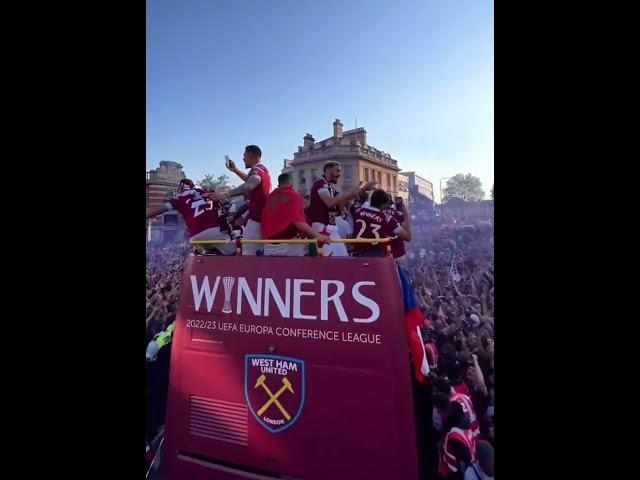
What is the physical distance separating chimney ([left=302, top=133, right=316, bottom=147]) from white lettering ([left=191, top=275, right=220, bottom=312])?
1.02 m

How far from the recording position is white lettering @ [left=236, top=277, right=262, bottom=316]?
1.96 meters

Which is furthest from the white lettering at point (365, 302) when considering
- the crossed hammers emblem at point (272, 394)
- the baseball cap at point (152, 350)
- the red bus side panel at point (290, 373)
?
the baseball cap at point (152, 350)

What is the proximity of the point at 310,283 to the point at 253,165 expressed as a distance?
3.71 feet

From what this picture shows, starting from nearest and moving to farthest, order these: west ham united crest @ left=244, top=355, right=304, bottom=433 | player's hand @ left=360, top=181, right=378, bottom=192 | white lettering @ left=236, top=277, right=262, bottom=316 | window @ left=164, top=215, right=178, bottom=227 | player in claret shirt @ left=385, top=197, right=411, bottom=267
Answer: west ham united crest @ left=244, top=355, right=304, bottom=433
white lettering @ left=236, top=277, right=262, bottom=316
player's hand @ left=360, top=181, right=378, bottom=192
player in claret shirt @ left=385, top=197, right=411, bottom=267
window @ left=164, top=215, right=178, bottom=227

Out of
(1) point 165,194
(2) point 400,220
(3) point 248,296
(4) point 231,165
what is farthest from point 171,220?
(2) point 400,220

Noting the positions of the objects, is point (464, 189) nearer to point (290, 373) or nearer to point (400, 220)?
point (400, 220)

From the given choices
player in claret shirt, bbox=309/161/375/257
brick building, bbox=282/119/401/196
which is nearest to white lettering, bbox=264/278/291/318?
player in claret shirt, bbox=309/161/375/257

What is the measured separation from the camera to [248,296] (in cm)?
198

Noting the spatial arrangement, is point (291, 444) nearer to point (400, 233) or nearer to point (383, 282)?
point (383, 282)

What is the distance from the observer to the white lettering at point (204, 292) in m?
2.07

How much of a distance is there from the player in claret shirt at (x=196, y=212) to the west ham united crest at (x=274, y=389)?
44.6 inches

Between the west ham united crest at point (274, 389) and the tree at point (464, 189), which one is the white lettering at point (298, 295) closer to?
the west ham united crest at point (274, 389)

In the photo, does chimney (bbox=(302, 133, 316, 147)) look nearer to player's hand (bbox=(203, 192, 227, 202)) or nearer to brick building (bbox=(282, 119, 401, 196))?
brick building (bbox=(282, 119, 401, 196))

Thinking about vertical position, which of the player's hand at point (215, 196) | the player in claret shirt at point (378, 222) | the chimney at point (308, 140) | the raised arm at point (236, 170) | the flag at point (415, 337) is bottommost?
the flag at point (415, 337)
